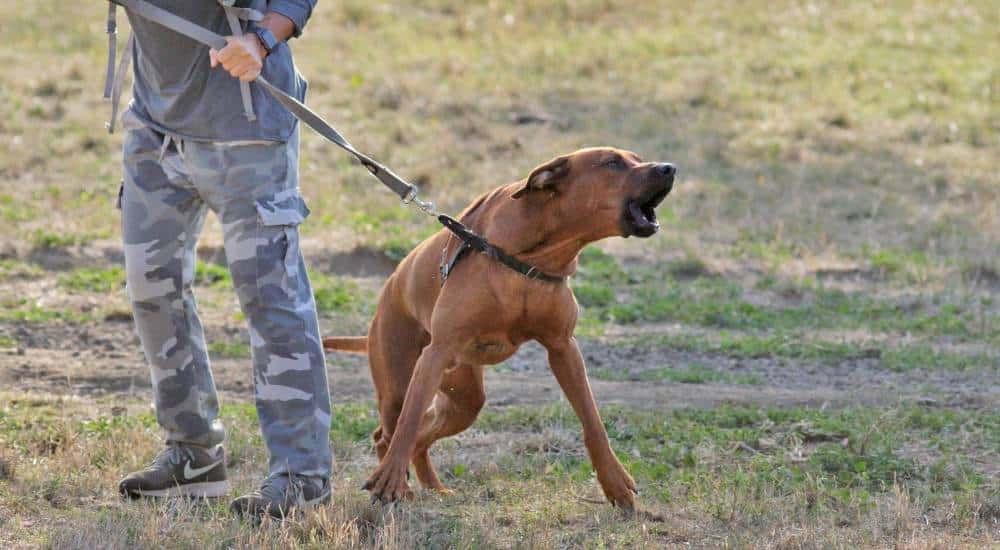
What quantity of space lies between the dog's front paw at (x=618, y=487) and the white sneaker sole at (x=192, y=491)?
133cm

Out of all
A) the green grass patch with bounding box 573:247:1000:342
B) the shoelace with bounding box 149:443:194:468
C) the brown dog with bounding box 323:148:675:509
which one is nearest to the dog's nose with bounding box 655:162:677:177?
the brown dog with bounding box 323:148:675:509

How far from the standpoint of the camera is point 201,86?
15.6 feet

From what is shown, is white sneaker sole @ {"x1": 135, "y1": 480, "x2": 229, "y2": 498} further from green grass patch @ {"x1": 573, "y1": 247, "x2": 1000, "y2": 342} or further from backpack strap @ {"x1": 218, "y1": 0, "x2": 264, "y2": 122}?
green grass patch @ {"x1": 573, "y1": 247, "x2": 1000, "y2": 342}

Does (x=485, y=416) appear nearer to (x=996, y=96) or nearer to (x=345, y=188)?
(x=345, y=188)

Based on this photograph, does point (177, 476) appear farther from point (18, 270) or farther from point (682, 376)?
point (18, 270)

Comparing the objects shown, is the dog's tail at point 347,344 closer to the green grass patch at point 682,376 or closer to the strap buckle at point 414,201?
the strap buckle at point 414,201

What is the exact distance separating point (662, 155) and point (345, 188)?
9.27 feet

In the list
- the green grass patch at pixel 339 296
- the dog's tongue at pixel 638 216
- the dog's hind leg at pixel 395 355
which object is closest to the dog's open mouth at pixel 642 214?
the dog's tongue at pixel 638 216

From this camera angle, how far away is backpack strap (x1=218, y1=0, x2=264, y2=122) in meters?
4.68

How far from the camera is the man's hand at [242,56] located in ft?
14.8

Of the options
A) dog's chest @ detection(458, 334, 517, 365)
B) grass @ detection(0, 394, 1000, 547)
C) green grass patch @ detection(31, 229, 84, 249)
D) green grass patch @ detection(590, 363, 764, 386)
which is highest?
dog's chest @ detection(458, 334, 517, 365)

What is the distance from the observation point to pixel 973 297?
29.8 ft

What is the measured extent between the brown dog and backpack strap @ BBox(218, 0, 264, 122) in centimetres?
85

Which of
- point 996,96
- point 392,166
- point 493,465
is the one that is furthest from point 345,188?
point 996,96
